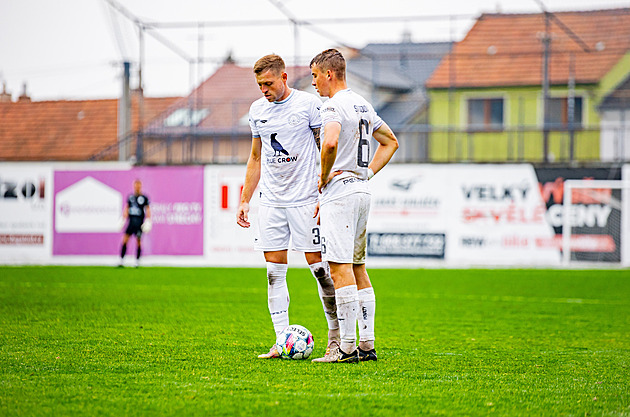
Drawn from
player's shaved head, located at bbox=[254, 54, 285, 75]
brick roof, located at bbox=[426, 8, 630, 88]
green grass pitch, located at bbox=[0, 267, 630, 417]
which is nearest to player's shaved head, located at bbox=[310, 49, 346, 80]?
player's shaved head, located at bbox=[254, 54, 285, 75]

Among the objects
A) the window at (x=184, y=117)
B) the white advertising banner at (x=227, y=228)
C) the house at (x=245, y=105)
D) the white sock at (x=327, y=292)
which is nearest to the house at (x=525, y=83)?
the house at (x=245, y=105)

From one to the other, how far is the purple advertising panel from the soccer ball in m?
16.3

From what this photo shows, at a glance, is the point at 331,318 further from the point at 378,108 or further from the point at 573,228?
the point at 378,108

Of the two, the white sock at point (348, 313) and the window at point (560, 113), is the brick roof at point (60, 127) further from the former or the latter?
the white sock at point (348, 313)

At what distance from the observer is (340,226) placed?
249 inches

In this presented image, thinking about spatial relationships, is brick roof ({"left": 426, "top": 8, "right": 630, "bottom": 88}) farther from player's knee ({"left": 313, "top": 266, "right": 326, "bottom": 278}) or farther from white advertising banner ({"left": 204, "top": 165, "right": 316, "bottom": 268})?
player's knee ({"left": 313, "top": 266, "right": 326, "bottom": 278})

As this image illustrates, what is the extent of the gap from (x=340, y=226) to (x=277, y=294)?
0.94 m

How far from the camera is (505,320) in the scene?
1029 cm

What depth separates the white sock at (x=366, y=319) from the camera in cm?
654

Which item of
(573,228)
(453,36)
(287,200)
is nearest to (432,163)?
(573,228)

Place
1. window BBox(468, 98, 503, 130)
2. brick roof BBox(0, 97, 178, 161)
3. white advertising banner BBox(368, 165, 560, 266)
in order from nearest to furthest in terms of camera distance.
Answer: white advertising banner BBox(368, 165, 560, 266) < brick roof BBox(0, 97, 178, 161) < window BBox(468, 98, 503, 130)

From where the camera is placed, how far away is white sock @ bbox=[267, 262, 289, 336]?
692 cm

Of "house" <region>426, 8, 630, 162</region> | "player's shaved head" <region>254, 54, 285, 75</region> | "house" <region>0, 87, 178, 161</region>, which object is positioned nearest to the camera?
"player's shaved head" <region>254, 54, 285, 75</region>

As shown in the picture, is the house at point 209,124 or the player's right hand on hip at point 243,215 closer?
the player's right hand on hip at point 243,215
